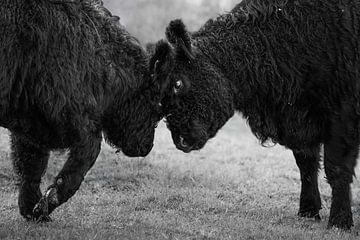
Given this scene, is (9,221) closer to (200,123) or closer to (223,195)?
(200,123)

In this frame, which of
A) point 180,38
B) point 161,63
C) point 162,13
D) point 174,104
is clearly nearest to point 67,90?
point 161,63

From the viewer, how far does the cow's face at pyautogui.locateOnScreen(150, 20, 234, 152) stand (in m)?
7.15

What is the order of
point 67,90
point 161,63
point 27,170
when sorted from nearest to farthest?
point 67,90, point 161,63, point 27,170

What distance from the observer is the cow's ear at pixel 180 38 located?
709cm

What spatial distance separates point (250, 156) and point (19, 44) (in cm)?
973

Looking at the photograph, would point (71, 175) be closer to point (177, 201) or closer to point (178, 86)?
point (178, 86)

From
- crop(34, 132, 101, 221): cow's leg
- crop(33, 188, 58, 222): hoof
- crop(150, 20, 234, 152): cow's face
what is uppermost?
crop(150, 20, 234, 152): cow's face

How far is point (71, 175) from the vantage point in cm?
604

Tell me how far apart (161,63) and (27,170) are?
76.2 inches

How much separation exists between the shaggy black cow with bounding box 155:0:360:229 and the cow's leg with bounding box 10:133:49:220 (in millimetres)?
1582

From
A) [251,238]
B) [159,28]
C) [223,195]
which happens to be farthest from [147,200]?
[159,28]

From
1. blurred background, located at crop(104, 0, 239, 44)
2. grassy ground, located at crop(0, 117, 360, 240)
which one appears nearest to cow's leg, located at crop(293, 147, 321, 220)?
grassy ground, located at crop(0, 117, 360, 240)

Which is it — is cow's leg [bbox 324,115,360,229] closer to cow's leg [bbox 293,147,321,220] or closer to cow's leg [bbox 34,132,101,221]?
cow's leg [bbox 293,147,321,220]

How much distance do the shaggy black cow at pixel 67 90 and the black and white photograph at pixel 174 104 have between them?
0.01m
